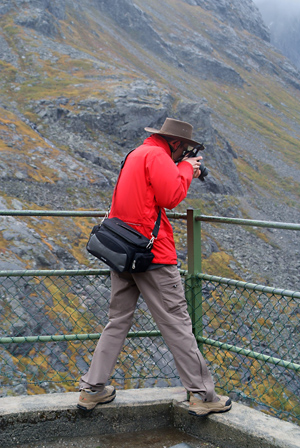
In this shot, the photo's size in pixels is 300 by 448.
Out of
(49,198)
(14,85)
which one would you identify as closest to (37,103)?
(14,85)

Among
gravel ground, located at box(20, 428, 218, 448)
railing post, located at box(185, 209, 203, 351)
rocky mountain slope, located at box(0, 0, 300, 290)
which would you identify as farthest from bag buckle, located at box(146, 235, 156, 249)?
rocky mountain slope, located at box(0, 0, 300, 290)

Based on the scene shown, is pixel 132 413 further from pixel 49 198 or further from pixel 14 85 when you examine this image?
pixel 14 85

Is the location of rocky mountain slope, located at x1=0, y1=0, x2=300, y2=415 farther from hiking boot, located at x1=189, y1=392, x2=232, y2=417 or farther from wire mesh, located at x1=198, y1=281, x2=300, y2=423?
hiking boot, located at x1=189, y1=392, x2=232, y2=417

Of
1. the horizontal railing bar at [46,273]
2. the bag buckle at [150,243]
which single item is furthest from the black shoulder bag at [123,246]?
A: the horizontal railing bar at [46,273]

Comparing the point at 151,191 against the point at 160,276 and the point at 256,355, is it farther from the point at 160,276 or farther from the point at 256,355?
the point at 256,355

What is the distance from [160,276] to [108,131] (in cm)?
2522

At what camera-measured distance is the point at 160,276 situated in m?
3.22

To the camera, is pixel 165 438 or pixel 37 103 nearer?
pixel 165 438

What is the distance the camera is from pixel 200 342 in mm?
3795

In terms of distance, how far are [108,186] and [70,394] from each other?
1809 centimetres

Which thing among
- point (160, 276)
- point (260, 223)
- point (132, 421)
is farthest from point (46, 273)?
point (260, 223)

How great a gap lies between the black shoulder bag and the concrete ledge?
1273mm

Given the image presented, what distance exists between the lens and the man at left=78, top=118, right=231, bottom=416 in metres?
3.16

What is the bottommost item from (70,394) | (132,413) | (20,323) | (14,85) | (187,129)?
(14,85)
